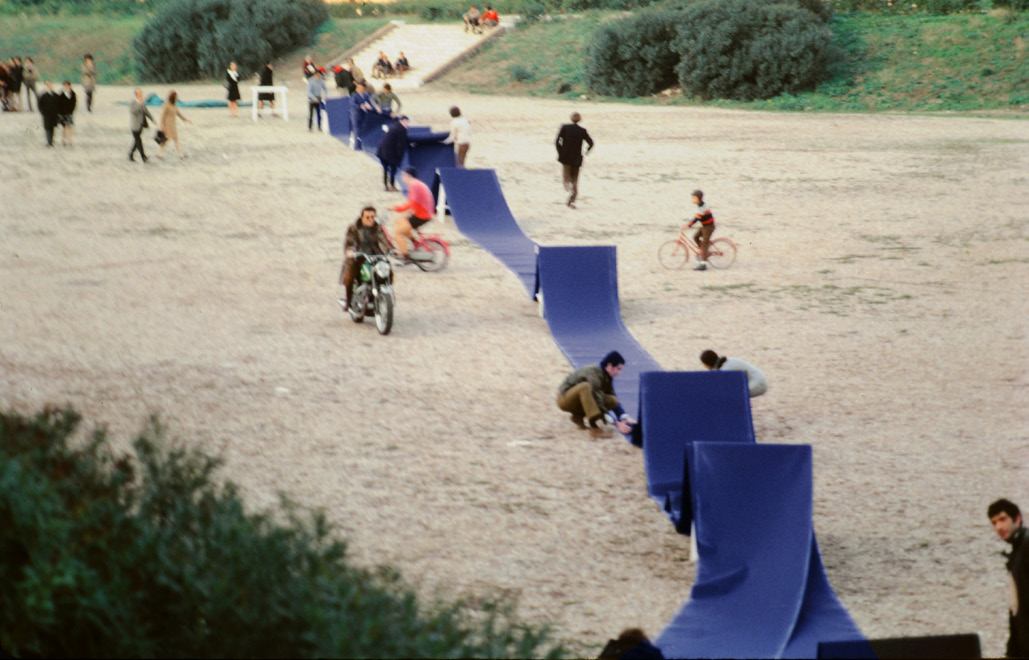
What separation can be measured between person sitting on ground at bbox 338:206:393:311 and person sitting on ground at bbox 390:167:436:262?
10.5 feet

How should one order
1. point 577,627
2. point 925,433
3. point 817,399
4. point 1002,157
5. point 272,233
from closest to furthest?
point 577,627 < point 925,433 < point 817,399 < point 272,233 < point 1002,157

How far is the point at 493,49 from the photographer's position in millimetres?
57344

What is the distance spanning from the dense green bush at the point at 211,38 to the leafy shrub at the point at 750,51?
23.5 meters

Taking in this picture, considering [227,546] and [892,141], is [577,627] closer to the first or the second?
[227,546]

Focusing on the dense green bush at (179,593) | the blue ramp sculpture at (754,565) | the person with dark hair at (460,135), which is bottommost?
the blue ramp sculpture at (754,565)

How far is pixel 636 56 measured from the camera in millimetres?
48188

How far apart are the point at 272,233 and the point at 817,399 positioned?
35.8ft

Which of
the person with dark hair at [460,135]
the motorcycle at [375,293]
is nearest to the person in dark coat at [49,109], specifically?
the person with dark hair at [460,135]

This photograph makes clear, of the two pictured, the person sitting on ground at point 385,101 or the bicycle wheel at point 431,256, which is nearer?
the bicycle wheel at point 431,256

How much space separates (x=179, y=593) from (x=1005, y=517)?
452 cm

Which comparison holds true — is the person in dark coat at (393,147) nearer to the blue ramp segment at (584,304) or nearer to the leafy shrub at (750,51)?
the blue ramp segment at (584,304)

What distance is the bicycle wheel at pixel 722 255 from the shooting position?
58.0 feet

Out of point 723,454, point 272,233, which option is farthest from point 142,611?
point 272,233

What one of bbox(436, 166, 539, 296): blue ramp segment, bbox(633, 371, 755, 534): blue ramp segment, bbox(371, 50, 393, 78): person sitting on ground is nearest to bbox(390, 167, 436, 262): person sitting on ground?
bbox(436, 166, 539, 296): blue ramp segment
